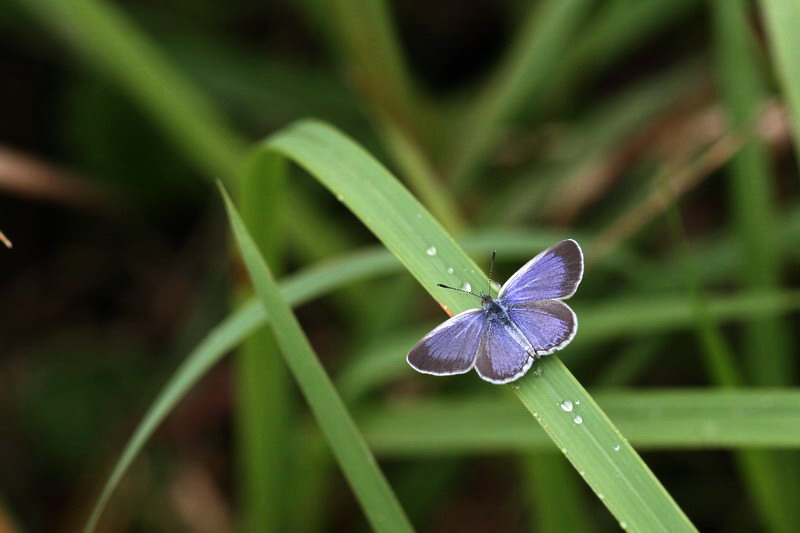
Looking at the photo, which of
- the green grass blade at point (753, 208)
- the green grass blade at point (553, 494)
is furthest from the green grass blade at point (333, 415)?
the green grass blade at point (753, 208)

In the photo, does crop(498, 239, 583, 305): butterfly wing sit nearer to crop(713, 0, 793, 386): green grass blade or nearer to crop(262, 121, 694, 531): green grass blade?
crop(262, 121, 694, 531): green grass blade

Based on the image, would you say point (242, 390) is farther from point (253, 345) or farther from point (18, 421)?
point (18, 421)

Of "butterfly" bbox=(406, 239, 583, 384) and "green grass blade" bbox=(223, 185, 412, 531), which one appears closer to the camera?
"butterfly" bbox=(406, 239, 583, 384)

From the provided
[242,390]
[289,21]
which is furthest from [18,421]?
[289,21]

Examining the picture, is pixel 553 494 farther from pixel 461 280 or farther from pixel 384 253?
pixel 461 280

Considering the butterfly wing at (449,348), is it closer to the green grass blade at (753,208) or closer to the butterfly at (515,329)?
the butterfly at (515,329)

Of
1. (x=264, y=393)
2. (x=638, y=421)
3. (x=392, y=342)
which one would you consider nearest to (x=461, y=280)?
(x=638, y=421)

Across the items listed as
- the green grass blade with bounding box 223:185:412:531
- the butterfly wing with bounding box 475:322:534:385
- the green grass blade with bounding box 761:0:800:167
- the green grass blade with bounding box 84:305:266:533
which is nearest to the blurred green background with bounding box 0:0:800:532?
the green grass blade with bounding box 761:0:800:167
